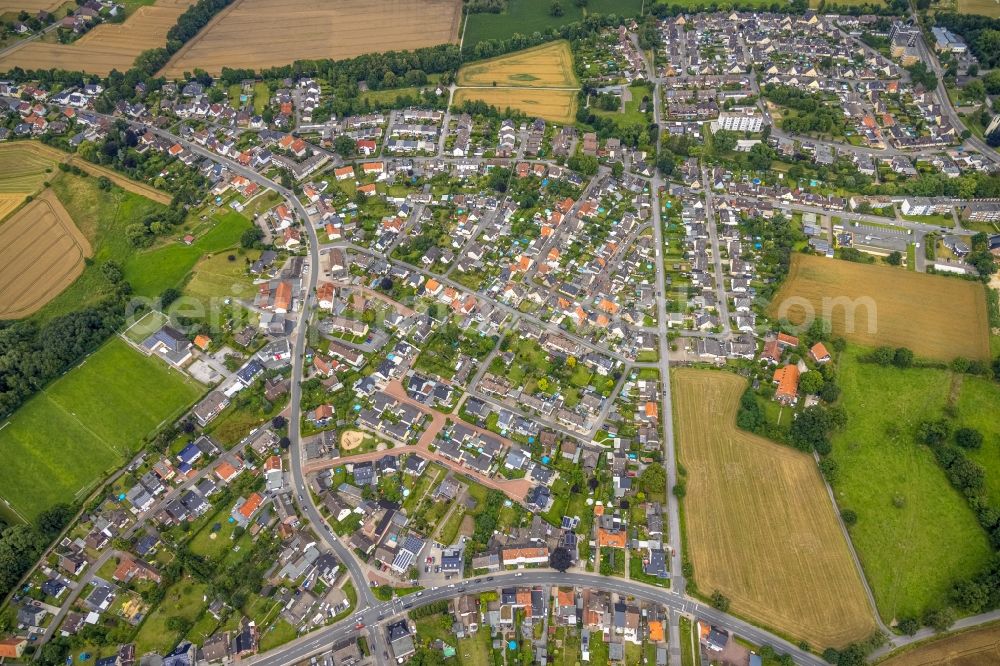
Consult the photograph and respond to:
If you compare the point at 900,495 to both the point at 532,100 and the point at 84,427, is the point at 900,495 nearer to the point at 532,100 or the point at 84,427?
the point at 532,100

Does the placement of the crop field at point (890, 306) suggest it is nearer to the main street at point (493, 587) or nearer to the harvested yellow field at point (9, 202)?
the main street at point (493, 587)

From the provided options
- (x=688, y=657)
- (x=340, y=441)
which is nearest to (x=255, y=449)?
(x=340, y=441)

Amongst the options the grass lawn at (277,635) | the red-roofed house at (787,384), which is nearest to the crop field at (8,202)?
the grass lawn at (277,635)

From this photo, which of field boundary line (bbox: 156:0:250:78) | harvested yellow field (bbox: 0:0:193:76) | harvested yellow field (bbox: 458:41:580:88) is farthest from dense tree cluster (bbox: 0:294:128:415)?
harvested yellow field (bbox: 458:41:580:88)

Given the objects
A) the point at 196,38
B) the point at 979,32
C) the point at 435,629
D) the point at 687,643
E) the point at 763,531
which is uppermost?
the point at 979,32

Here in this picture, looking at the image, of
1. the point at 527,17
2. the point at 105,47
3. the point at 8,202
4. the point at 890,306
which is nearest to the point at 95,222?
the point at 8,202

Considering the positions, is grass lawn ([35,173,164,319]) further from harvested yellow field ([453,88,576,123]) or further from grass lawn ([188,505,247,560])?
harvested yellow field ([453,88,576,123])

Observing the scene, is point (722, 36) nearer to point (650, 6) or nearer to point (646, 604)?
point (650, 6)
